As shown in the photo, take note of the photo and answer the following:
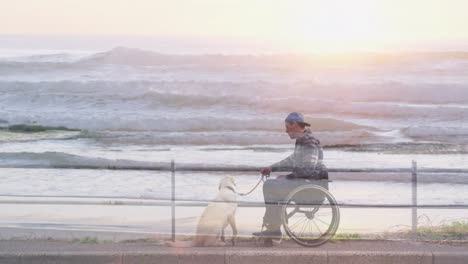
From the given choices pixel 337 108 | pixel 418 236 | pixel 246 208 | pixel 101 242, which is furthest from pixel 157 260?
pixel 337 108

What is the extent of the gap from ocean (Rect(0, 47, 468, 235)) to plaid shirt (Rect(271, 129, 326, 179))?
7.37 feet

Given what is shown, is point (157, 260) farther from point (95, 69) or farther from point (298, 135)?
point (95, 69)

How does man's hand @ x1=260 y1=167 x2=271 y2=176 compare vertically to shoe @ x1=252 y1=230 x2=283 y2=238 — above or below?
above

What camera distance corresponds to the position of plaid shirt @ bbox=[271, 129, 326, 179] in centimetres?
788

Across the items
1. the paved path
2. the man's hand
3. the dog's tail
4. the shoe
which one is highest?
the man's hand

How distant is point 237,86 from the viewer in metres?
36.9

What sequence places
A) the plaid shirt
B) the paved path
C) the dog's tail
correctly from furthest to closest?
the plaid shirt, the dog's tail, the paved path

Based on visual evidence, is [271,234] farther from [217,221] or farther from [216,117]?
[216,117]

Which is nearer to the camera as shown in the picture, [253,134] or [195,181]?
[195,181]

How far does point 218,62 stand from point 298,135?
38.5 metres

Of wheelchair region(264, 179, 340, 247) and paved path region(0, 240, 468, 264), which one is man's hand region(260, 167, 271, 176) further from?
paved path region(0, 240, 468, 264)

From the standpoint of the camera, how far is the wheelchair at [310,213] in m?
7.73

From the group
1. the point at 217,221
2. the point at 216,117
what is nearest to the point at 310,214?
the point at 217,221

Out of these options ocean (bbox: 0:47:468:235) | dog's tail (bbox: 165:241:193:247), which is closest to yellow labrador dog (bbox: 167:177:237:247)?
dog's tail (bbox: 165:241:193:247)
